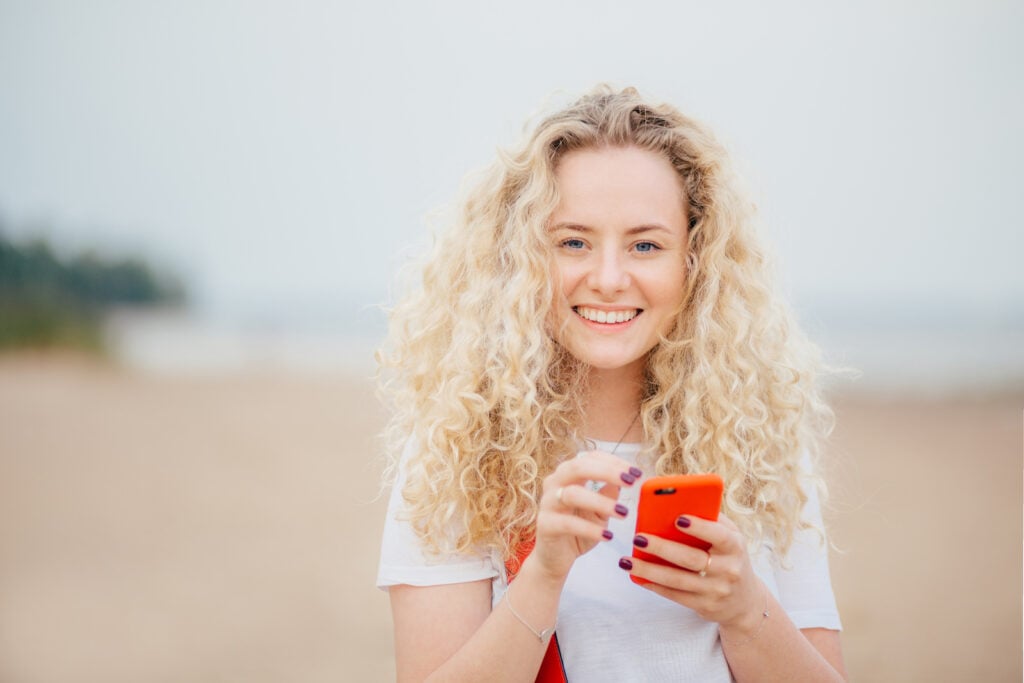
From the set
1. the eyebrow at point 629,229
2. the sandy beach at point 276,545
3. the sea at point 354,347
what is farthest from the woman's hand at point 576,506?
the sea at point 354,347

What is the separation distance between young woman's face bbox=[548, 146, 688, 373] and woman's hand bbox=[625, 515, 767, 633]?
0.57 meters

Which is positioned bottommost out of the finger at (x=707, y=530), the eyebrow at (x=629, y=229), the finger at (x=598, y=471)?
the finger at (x=707, y=530)

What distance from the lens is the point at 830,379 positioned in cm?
305

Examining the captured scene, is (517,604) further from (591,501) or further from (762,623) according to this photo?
(762,623)

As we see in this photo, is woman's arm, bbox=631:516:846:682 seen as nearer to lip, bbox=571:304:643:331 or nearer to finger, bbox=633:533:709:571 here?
finger, bbox=633:533:709:571

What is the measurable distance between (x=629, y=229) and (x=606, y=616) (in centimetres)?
100

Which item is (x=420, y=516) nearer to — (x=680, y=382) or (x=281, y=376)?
(x=680, y=382)

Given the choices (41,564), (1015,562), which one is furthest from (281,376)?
(1015,562)

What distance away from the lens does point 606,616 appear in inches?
88.7

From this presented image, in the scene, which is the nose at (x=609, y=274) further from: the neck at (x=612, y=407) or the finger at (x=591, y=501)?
the finger at (x=591, y=501)

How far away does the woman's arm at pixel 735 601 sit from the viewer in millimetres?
1972

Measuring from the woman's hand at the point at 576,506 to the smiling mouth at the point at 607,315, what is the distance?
21.7 inches

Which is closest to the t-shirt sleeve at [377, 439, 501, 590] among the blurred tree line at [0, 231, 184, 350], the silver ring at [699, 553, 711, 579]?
the silver ring at [699, 553, 711, 579]

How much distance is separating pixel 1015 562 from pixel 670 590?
7923 millimetres
